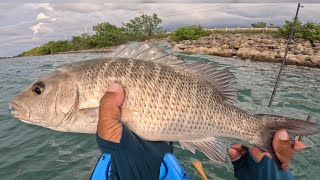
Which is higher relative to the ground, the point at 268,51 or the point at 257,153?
the point at 257,153

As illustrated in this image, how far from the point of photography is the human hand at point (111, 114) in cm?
226

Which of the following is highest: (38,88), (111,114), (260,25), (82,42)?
(38,88)

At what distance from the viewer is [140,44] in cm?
274

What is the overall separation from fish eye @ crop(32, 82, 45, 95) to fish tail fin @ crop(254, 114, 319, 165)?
1894 mm

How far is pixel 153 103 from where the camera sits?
241cm

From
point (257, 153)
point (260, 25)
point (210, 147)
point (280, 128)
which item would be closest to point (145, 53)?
point (210, 147)

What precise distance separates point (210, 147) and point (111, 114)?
1010 millimetres

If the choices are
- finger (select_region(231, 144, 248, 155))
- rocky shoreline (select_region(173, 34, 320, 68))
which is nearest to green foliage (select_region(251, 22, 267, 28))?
rocky shoreline (select_region(173, 34, 320, 68))

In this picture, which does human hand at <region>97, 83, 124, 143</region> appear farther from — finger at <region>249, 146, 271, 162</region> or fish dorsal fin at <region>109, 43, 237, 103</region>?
finger at <region>249, 146, 271, 162</region>

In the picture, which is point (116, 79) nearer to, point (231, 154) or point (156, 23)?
point (231, 154)

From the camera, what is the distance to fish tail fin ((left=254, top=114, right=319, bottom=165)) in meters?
2.56

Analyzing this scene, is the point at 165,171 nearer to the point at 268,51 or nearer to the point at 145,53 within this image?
the point at 145,53

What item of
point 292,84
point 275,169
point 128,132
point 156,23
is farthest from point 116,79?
point 156,23

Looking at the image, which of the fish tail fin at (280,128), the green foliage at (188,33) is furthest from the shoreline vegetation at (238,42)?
the fish tail fin at (280,128)
